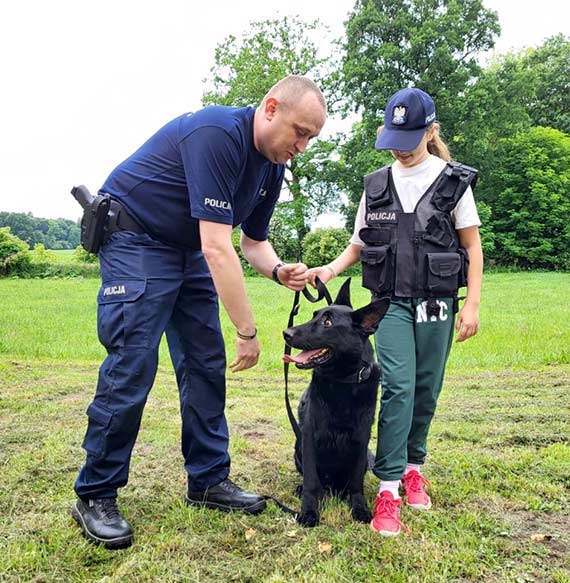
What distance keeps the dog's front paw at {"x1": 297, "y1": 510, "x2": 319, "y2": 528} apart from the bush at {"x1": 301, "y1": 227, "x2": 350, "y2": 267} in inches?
1024

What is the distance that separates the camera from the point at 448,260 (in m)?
3.26

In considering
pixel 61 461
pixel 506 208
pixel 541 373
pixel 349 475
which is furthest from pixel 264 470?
pixel 506 208

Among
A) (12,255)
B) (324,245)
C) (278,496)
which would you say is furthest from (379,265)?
(12,255)

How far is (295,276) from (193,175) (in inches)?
35.7

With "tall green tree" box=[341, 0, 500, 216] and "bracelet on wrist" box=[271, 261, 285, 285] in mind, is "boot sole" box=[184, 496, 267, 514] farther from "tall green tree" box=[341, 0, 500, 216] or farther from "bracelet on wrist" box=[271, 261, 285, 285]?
"tall green tree" box=[341, 0, 500, 216]

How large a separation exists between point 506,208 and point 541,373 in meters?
30.2

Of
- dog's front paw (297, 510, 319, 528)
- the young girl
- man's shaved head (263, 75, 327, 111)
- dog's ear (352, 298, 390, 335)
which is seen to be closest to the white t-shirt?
the young girl

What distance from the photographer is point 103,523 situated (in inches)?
119

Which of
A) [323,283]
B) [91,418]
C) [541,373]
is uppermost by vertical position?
[323,283]

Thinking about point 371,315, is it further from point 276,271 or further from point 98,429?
point 98,429

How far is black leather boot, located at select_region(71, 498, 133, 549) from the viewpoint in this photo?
2971 millimetres

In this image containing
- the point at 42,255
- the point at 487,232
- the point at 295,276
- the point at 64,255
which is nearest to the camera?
the point at 295,276

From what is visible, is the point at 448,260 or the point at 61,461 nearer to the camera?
the point at 448,260

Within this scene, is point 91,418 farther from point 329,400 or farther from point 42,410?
point 42,410
